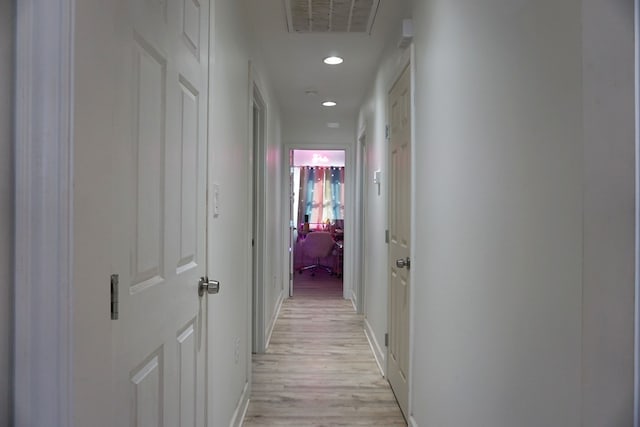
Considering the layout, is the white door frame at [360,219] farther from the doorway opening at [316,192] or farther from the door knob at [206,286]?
the doorway opening at [316,192]

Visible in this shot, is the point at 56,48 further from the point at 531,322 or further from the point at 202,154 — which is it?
the point at 531,322

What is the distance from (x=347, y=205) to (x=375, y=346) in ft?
8.45

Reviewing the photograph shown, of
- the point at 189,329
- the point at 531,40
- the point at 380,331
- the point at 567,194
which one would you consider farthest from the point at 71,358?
the point at 380,331

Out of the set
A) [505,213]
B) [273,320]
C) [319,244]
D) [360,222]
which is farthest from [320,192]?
[505,213]

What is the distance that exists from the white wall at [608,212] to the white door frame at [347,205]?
4.81 m

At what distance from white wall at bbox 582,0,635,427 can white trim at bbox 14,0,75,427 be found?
2.85 feet

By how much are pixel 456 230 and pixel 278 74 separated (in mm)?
2808

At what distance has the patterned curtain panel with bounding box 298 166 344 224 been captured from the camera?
365 inches

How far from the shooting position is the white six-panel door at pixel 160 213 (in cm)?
88

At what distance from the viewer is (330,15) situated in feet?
8.56

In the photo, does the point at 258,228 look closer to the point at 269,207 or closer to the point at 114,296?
the point at 269,207

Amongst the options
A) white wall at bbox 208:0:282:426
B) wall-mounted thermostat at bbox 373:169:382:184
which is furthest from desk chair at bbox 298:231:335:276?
white wall at bbox 208:0:282:426

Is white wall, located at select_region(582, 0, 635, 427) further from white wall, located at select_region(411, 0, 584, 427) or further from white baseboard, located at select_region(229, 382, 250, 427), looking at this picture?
white baseboard, located at select_region(229, 382, 250, 427)

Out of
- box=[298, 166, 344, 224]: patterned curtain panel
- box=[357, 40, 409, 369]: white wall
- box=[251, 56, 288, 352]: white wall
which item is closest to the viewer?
box=[357, 40, 409, 369]: white wall
